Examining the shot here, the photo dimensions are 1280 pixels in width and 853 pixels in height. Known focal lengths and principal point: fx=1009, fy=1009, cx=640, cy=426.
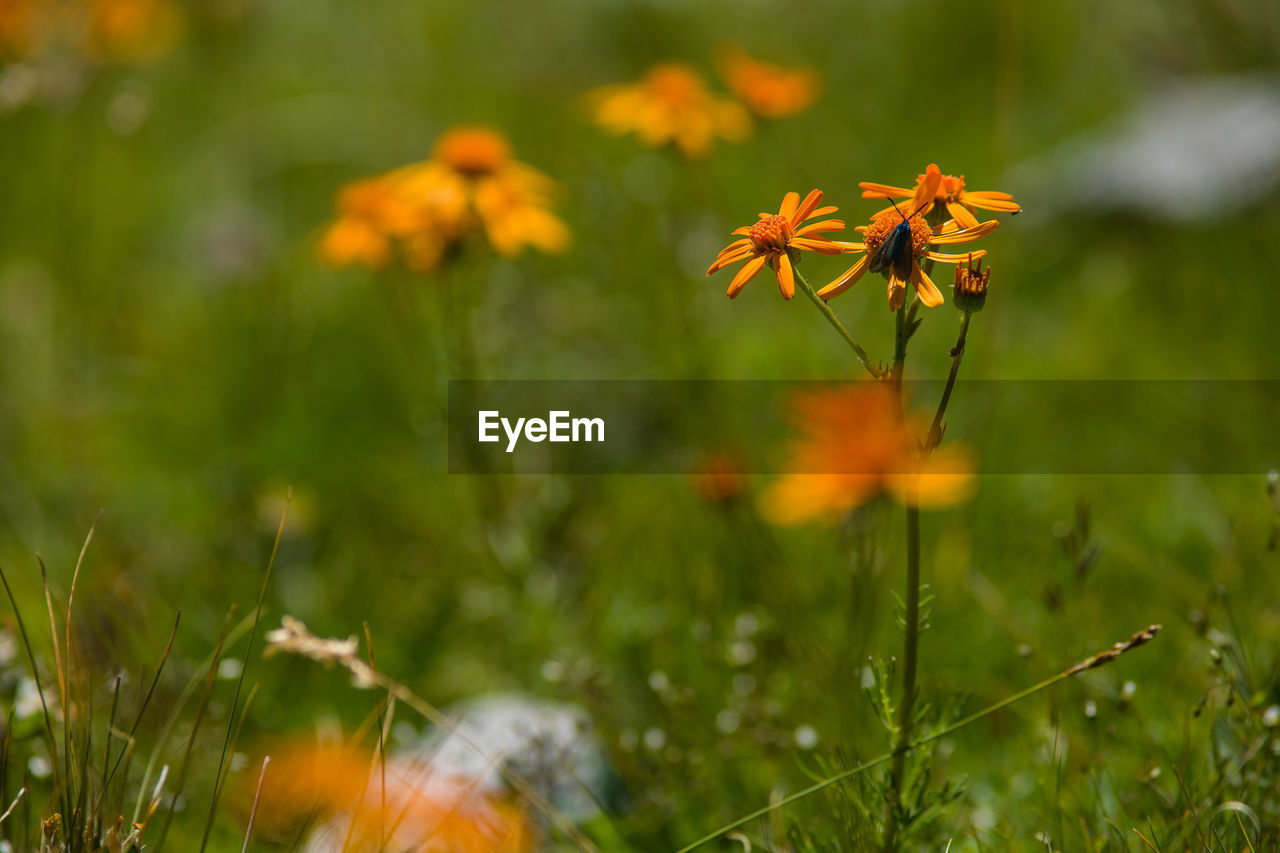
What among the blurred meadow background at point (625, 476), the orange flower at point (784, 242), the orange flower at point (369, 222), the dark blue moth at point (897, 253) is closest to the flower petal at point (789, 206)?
the orange flower at point (784, 242)

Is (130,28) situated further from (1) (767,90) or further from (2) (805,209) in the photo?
(2) (805,209)

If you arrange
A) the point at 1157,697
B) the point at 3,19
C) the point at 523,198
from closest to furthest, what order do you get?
the point at 1157,697 → the point at 523,198 → the point at 3,19

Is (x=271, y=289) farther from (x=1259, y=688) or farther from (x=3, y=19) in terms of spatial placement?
(x=1259, y=688)

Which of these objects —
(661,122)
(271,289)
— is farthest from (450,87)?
(661,122)

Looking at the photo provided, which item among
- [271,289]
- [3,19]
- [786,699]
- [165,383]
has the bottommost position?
[786,699]

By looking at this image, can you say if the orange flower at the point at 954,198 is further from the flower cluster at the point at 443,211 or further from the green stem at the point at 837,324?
the flower cluster at the point at 443,211

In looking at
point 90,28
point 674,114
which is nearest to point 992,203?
point 674,114
